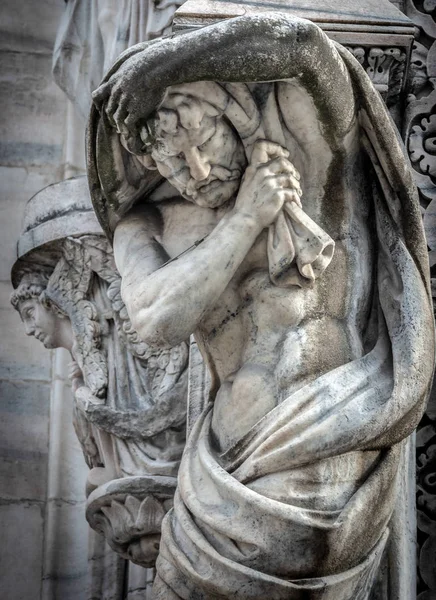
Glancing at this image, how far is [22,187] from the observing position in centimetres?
629

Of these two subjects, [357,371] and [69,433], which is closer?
[357,371]

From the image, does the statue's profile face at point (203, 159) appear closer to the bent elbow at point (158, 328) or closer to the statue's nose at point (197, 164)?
the statue's nose at point (197, 164)

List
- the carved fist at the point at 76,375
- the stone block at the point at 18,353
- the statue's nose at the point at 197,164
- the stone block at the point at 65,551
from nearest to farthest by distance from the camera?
the statue's nose at the point at 197,164
the carved fist at the point at 76,375
the stone block at the point at 65,551
the stone block at the point at 18,353

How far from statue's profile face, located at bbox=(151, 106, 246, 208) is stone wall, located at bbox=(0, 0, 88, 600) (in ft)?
6.19

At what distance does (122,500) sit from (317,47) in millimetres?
1478

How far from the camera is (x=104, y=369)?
523 centimetres

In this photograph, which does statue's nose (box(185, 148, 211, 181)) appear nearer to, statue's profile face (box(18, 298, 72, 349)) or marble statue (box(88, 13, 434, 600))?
marble statue (box(88, 13, 434, 600))

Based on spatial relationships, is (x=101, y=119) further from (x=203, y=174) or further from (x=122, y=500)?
(x=122, y=500)

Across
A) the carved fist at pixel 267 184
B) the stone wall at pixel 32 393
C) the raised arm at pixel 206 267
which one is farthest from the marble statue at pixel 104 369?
the carved fist at pixel 267 184

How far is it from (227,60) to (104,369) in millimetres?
1419

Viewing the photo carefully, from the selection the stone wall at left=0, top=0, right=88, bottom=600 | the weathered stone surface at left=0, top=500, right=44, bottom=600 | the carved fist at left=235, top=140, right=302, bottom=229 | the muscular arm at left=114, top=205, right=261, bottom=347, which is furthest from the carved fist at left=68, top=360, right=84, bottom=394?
the carved fist at left=235, top=140, right=302, bottom=229

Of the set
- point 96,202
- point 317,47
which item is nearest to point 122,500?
point 96,202

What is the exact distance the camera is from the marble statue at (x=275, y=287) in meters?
4.04

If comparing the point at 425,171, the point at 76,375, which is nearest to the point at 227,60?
the point at 425,171
